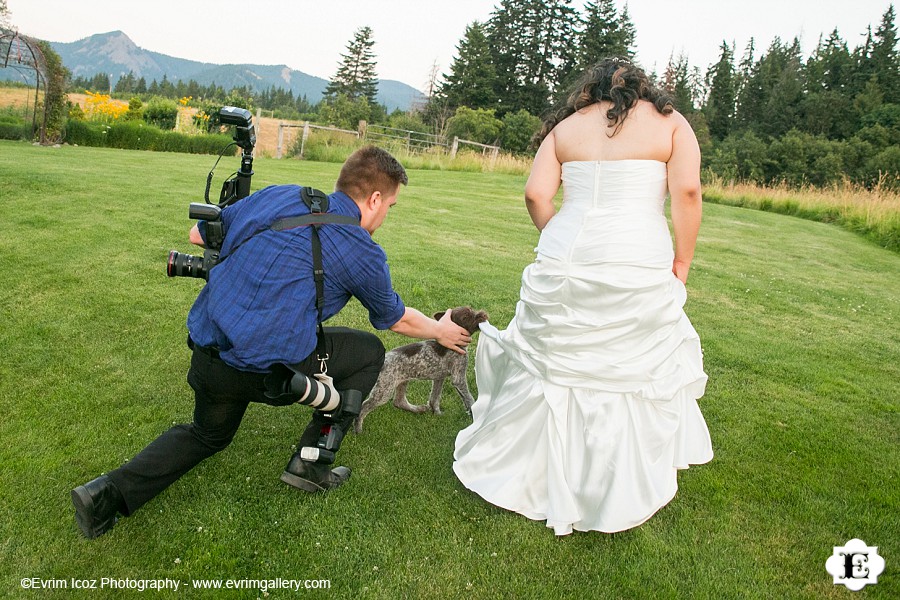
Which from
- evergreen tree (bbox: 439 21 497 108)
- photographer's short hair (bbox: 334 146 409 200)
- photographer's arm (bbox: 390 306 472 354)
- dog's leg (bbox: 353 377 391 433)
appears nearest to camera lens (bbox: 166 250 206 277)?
photographer's short hair (bbox: 334 146 409 200)

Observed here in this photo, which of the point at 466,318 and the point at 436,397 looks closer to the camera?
the point at 466,318

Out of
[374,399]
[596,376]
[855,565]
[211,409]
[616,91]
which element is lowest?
[855,565]

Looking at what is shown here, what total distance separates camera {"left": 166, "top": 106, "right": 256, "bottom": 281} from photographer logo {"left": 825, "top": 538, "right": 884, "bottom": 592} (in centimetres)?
349

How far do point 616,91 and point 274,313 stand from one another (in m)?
2.20

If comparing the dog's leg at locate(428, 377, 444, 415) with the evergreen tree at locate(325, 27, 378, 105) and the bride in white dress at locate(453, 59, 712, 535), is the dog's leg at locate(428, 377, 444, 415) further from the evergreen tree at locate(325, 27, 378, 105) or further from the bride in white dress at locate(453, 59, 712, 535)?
the evergreen tree at locate(325, 27, 378, 105)

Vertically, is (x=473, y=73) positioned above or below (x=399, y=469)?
above

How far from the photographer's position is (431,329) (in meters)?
3.62

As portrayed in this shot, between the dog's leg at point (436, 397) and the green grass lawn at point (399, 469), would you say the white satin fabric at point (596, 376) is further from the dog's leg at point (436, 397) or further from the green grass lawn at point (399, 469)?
the dog's leg at point (436, 397)

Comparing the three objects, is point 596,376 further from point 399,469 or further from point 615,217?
point 399,469

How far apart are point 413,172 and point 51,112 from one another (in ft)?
35.7

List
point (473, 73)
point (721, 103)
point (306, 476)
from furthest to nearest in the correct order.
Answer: point (721, 103) → point (473, 73) → point (306, 476)

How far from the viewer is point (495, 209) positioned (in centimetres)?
1465

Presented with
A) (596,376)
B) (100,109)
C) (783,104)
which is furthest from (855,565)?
(783,104)

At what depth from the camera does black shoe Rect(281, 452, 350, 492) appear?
11.3 ft
